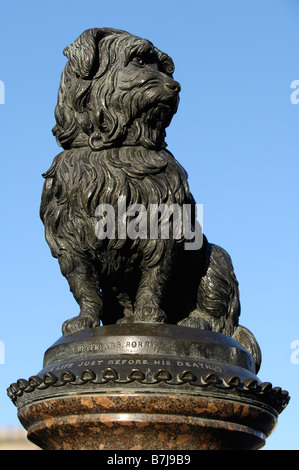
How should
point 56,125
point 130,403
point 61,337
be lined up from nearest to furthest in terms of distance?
point 130,403 → point 61,337 → point 56,125

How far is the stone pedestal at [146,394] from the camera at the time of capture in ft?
20.7

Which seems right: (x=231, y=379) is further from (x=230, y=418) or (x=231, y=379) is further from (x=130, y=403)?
(x=130, y=403)

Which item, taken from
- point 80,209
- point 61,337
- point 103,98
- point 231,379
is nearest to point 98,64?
point 103,98

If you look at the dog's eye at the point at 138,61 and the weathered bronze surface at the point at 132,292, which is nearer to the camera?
the weathered bronze surface at the point at 132,292

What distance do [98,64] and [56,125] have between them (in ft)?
2.19

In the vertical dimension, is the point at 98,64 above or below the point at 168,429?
above

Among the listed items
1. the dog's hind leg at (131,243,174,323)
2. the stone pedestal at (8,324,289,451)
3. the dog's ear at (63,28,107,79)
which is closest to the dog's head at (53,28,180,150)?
the dog's ear at (63,28,107,79)

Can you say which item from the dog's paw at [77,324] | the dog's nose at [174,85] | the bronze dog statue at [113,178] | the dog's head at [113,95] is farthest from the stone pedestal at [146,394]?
the dog's nose at [174,85]

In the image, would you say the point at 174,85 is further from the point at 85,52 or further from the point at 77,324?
the point at 77,324

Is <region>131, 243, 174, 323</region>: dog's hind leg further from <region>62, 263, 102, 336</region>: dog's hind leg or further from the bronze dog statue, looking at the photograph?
<region>62, 263, 102, 336</region>: dog's hind leg

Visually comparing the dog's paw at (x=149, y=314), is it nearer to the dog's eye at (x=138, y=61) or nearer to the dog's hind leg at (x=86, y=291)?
the dog's hind leg at (x=86, y=291)

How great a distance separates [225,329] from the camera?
309 inches

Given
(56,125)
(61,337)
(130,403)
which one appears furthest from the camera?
(56,125)
